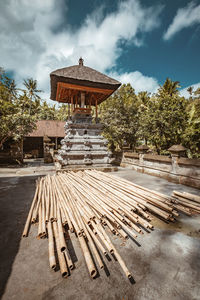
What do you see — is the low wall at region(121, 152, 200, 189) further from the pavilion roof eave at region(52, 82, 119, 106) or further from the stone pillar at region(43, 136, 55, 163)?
the stone pillar at region(43, 136, 55, 163)

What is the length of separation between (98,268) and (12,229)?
6.84 ft

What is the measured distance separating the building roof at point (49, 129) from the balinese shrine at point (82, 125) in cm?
1104

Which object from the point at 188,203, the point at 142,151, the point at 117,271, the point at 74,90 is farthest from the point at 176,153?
the point at 74,90

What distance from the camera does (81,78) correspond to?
9.58m

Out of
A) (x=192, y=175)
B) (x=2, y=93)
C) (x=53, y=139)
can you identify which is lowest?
(x=192, y=175)

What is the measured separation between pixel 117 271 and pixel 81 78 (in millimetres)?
10321

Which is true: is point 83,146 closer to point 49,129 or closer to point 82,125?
point 82,125

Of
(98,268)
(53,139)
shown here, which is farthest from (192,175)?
(53,139)

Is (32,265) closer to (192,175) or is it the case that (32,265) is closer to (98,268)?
(98,268)

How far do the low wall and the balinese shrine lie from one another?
2.62 metres

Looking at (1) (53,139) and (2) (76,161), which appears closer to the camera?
(2) (76,161)

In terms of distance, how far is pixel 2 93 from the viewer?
507 inches

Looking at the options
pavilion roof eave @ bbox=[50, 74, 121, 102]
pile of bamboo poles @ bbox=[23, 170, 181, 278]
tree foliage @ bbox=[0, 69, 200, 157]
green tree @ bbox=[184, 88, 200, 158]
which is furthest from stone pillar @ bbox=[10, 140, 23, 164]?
green tree @ bbox=[184, 88, 200, 158]

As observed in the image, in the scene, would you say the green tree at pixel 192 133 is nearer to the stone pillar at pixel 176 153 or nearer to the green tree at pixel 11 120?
the stone pillar at pixel 176 153
